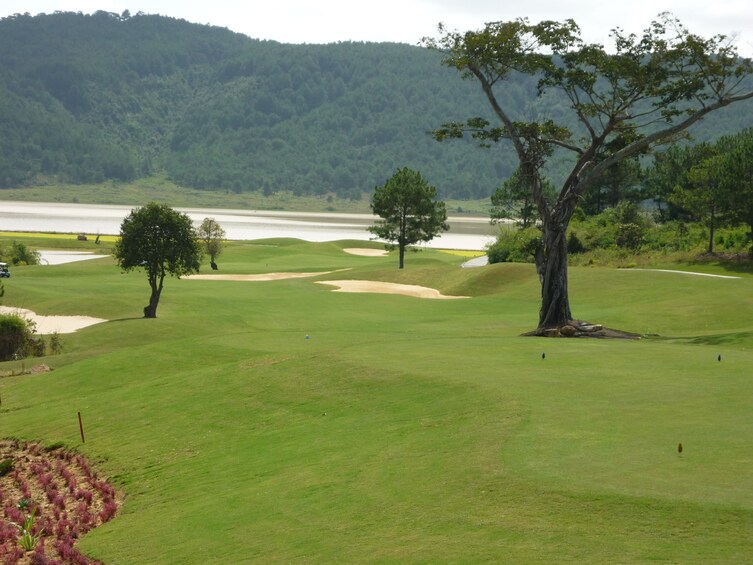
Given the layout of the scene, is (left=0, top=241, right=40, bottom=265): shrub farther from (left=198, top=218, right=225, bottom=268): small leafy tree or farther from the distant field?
the distant field

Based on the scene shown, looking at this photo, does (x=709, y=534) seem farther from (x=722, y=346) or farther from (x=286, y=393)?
(x=722, y=346)

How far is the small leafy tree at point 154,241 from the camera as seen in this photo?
182ft

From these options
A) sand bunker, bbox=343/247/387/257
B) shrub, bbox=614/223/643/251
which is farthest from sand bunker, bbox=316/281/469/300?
sand bunker, bbox=343/247/387/257

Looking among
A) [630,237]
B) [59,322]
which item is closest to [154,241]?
[59,322]

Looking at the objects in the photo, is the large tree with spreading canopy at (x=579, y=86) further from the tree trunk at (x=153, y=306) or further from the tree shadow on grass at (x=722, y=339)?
the tree trunk at (x=153, y=306)

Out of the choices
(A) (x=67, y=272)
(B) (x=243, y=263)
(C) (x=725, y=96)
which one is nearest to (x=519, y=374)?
(C) (x=725, y=96)

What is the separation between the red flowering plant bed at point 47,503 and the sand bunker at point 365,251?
10493 cm

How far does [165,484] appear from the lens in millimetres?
22000

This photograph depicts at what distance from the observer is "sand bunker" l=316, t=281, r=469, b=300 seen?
72188 mm

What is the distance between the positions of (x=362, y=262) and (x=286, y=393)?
305 ft

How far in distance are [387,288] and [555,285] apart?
36.0 meters

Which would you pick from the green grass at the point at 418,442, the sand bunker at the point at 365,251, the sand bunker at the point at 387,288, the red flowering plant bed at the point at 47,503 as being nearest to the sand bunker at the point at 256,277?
the sand bunker at the point at 387,288

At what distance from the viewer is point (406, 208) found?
3971 inches

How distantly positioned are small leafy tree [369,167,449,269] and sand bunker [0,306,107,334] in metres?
45.9
